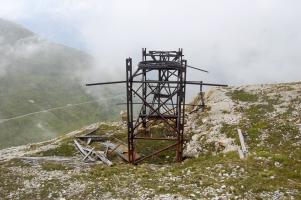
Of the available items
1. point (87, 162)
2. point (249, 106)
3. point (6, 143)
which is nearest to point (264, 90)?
point (249, 106)

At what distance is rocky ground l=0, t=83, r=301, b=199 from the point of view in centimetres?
2614

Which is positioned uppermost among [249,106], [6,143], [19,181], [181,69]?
[181,69]

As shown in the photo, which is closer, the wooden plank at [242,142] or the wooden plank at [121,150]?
the wooden plank at [242,142]

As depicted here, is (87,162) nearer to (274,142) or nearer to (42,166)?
(42,166)

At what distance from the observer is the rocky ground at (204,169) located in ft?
85.8

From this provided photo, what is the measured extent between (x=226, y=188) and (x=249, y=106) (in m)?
21.3

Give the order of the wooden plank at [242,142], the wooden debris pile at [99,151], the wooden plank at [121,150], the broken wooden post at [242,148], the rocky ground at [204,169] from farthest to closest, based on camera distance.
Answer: the wooden plank at [121,150] → the wooden debris pile at [99,151] → the wooden plank at [242,142] → the broken wooden post at [242,148] → the rocky ground at [204,169]

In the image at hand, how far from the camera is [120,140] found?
146ft

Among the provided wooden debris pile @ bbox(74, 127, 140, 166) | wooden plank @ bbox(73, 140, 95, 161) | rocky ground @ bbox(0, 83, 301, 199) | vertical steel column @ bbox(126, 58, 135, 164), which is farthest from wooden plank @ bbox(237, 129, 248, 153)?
wooden plank @ bbox(73, 140, 95, 161)

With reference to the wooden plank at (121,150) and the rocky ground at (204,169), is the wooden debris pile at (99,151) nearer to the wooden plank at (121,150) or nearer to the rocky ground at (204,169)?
the wooden plank at (121,150)

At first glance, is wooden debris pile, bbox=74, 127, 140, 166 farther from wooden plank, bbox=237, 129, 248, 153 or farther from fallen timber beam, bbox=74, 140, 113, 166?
wooden plank, bbox=237, 129, 248, 153

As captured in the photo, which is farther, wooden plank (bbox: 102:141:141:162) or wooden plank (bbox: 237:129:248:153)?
wooden plank (bbox: 102:141:141:162)

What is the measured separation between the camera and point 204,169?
1176 inches

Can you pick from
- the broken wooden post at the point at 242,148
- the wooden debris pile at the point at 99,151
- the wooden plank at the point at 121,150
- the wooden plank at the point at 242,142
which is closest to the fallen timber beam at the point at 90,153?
the wooden debris pile at the point at 99,151
